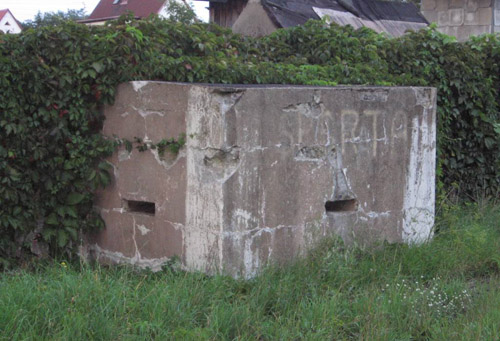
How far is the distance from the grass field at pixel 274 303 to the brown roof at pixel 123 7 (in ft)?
110

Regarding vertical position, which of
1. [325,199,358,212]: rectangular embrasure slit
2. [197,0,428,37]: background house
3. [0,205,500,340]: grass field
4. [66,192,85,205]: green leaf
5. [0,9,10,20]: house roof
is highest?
[0,9,10,20]: house roof

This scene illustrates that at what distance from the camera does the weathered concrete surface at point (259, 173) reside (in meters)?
4.42

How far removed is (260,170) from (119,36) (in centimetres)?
160

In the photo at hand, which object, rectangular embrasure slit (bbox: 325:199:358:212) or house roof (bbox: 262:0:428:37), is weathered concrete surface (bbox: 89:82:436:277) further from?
house roof (bbox: 262:0:428:37)

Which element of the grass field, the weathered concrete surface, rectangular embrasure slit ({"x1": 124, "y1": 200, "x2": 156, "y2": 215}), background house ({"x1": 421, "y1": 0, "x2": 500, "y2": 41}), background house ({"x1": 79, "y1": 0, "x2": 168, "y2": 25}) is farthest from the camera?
background house ({"x1": 79, "y1": 0, "x2": 168, "y2": 25})

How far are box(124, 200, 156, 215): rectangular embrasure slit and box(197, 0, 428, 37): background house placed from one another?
261 inches

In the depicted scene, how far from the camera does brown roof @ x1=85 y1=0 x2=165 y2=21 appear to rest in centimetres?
3741

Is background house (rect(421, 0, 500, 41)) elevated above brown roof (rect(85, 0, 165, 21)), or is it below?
below

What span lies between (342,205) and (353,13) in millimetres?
8871

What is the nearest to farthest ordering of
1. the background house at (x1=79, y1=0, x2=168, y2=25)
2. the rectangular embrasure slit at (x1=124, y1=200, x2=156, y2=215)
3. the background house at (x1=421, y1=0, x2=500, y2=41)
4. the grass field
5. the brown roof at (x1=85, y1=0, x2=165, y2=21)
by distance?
1. the grass field
2. the rectangular embrasure slit at (x1=124, y1=200, x2=156, y2=215)
3. the background house at (x1=421, y1=0, x2=500, y2=41)
4. the background house at (x1=79, y1=0, x2=168, y2=25)
5. the brown roof at (x1=85, y1=0, x2=165, y2=21)

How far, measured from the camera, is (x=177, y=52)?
5664 millimetres

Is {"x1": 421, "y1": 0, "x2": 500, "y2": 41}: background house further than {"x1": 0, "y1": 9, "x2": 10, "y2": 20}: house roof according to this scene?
No

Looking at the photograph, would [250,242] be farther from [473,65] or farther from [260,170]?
[473,65]

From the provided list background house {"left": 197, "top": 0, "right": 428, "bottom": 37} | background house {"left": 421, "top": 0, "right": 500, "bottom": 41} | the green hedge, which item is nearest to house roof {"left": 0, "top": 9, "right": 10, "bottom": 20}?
background house {"left": 197, "top": 0, "right": 428, "bottom": 37}
